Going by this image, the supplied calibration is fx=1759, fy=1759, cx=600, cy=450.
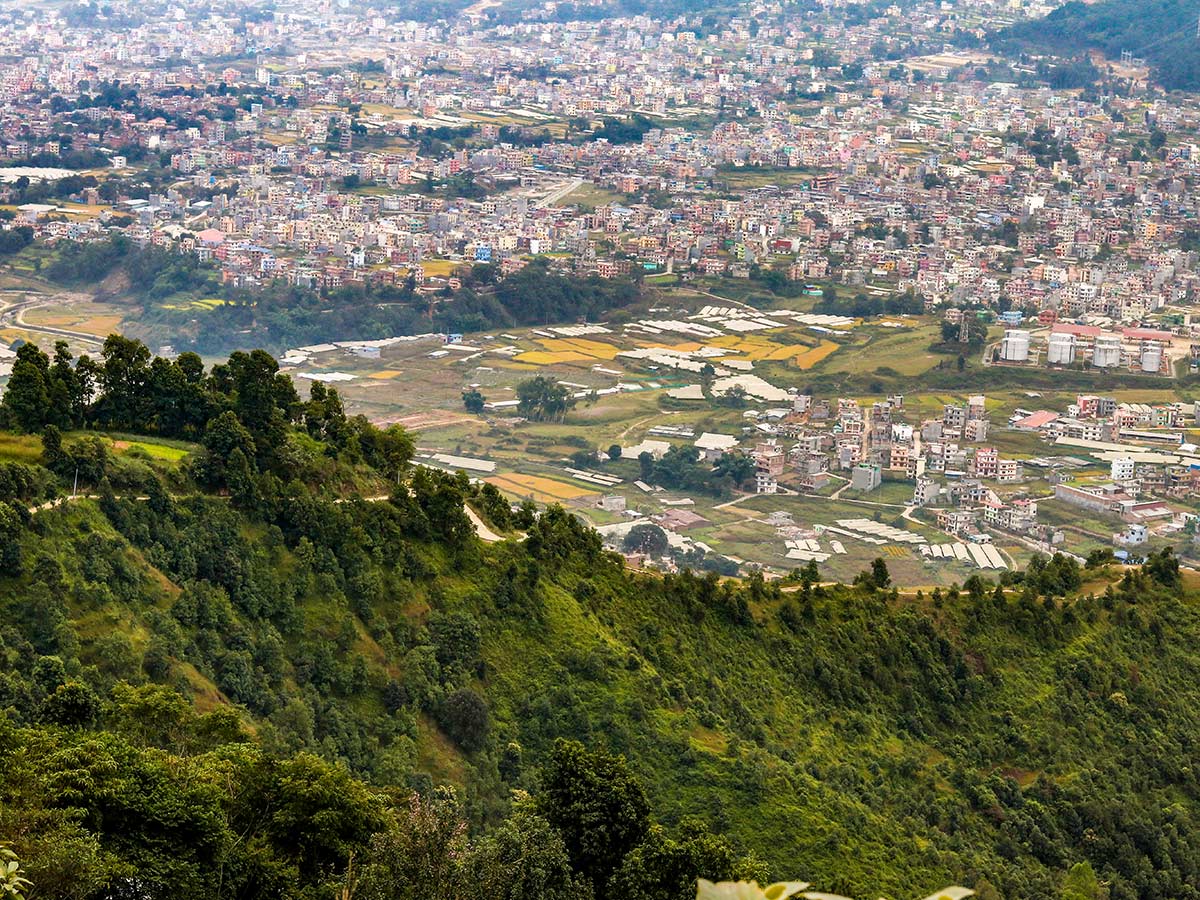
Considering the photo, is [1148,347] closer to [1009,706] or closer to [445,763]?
[1009,706]

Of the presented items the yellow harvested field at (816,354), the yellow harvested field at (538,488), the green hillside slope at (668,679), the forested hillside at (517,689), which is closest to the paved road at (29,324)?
the yellow harvested field at (538,488)

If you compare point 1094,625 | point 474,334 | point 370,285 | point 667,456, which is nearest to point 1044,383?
point 667,456

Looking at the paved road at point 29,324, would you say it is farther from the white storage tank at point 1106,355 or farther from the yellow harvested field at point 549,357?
the white storage tank at point 1106,355

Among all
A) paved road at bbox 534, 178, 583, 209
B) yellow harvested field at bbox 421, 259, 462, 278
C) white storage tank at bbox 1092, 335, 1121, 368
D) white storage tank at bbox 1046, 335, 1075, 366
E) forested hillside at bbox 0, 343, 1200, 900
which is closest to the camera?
forested hillside at bbox 0, 343, 1200, 900

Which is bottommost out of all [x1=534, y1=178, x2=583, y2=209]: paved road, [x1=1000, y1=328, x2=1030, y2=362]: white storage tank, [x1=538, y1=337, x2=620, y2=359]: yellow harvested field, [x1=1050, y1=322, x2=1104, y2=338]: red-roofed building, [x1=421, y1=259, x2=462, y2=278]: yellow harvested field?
[x1=538, y1=337, x2=620, y2=359]: yellow harvested field

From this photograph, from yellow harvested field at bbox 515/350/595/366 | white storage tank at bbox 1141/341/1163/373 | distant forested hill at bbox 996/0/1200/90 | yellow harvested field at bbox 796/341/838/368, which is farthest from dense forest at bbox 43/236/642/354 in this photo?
distant forested hill at bbox 996/0/1200/90

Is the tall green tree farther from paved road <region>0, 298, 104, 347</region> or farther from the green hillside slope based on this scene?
paved road <region>0, 298, 104, 347</region>

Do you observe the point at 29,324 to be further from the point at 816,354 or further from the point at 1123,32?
the point at 1123,32

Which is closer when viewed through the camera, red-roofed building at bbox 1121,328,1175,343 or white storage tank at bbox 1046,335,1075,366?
white storage tank at bbox 1046,335,1075,366
